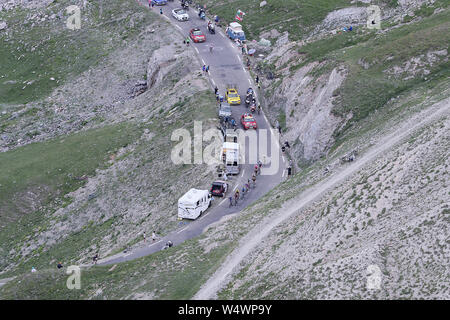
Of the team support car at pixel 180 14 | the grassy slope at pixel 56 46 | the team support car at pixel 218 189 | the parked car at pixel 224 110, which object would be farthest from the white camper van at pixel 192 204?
the team support car at pixel 180 14

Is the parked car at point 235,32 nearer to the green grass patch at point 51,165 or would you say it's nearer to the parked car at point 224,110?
the parked car at point 224,110

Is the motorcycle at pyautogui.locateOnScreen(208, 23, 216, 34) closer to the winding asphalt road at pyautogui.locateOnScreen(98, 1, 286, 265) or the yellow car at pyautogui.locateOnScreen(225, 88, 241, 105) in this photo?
the winding asphalt road at pyautogui.locateOnScreen(98, 1, 286, 265)

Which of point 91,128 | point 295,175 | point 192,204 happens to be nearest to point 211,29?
point 91,128

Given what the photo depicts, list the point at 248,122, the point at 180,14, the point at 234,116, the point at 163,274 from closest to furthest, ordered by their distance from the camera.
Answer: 1. the point at 163,274
2. the point at 248,122
3. the point at 234,116
4. the point at 180,14

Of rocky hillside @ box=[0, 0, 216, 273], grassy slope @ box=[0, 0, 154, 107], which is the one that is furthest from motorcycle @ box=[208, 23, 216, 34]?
grassy slope @ box=[0, 0, 154, 107]

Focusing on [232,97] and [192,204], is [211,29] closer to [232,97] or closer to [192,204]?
[232,97]
